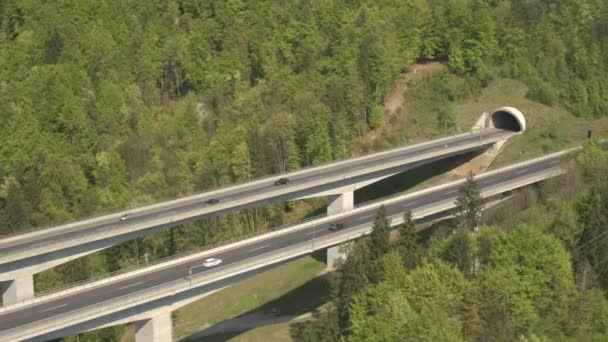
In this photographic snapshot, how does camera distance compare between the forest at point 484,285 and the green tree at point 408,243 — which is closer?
the forest at point 484,285

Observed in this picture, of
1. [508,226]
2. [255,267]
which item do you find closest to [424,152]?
[508,226]

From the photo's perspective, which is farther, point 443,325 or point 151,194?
point 151,194

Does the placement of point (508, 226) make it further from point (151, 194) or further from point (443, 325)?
point (151, 194)

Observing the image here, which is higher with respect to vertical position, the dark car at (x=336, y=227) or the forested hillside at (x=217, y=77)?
the forested hillside at (x=217, y=77)

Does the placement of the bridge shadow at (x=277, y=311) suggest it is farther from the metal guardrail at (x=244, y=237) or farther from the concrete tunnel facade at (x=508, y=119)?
the concrete tunnel facade at (x=508, y=119)

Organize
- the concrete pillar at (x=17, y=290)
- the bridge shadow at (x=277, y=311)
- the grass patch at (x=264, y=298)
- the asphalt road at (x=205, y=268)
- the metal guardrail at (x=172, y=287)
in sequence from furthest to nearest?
the grass patch at (x=264, y=298)
the bridge shadow at (x=277, y=311)
the concrete pillar at (x=17, y=290)
the asphalt road at (x=205, y=268)
the metal guardrail at (x=172, y=287)

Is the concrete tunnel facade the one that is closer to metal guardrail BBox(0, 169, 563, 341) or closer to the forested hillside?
the forested hillside

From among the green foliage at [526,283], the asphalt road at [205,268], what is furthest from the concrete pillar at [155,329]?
the green foliage at [526,283]
